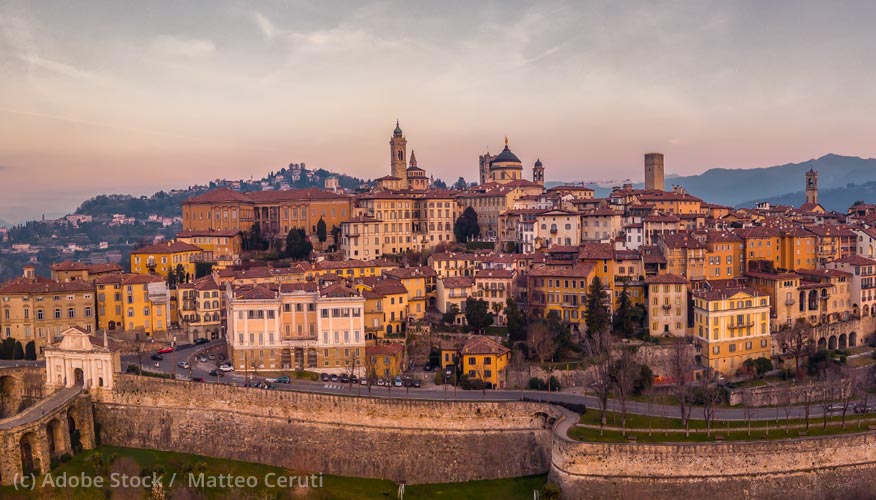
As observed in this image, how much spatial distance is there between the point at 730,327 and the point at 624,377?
10987 millimetres

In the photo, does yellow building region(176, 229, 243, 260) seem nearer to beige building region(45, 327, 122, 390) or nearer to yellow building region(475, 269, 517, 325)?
yellow building region(475, 269, 517, 325)

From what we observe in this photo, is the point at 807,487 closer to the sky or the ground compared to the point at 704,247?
closer to the ground

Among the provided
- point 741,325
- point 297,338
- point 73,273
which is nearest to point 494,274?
point 297,338

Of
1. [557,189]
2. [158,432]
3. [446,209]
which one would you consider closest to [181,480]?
[158,432]

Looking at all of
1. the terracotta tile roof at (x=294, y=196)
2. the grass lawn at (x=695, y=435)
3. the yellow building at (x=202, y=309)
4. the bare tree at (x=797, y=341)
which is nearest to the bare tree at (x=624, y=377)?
the grass lawn at (x=695, y=435)

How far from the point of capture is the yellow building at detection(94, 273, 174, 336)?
51969mm

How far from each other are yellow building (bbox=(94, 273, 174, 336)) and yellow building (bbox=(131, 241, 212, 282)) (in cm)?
861

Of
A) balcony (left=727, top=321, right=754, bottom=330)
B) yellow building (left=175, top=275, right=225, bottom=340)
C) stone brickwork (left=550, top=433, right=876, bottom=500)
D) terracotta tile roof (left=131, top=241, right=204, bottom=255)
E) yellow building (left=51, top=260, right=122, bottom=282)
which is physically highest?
terracotta tile roof (left=131, top=241, right=204, bottom=255)

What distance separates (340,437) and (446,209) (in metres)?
40.2

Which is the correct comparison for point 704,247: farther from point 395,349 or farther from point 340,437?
point 340,437

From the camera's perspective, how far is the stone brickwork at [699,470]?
34156 mm

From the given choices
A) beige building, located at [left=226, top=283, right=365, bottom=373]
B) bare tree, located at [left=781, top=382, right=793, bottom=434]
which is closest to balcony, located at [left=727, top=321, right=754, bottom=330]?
bare tree, located at [left=781, top=382, right=793, bottom=434]

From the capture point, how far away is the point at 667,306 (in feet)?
162

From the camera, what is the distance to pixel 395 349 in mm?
46312
